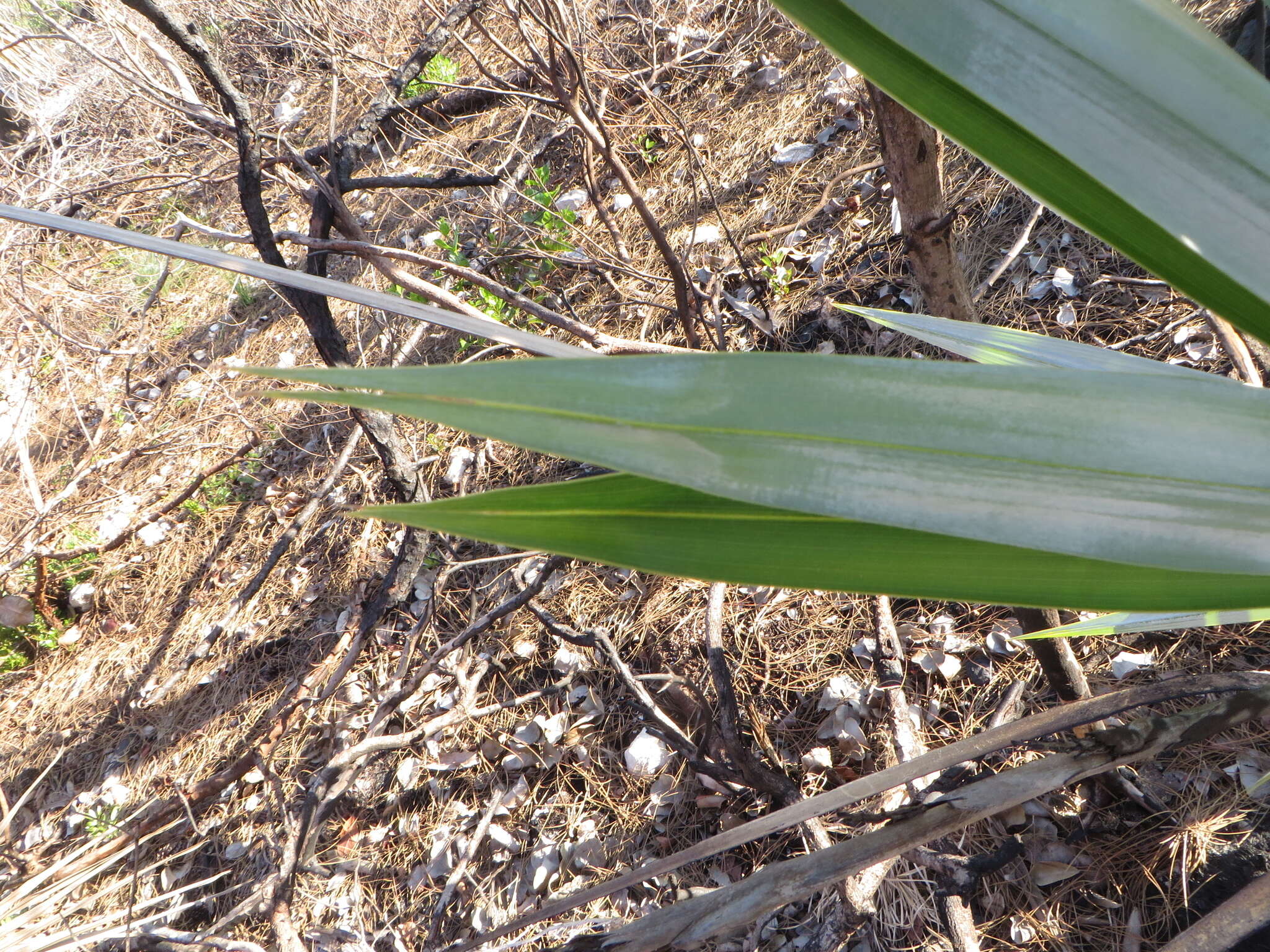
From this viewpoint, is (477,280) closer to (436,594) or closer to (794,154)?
(436,594)

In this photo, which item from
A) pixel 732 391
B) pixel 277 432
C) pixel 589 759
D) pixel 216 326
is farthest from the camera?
pixel 216 326

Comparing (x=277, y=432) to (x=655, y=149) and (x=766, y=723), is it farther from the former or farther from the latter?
(x=766, y=723)

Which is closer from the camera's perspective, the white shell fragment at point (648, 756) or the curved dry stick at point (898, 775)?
the curved dry stick at point (898, 775)

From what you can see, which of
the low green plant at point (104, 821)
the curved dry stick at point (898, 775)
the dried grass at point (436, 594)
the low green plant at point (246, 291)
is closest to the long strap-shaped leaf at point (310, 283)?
the curved dry stick at point (898, 775)

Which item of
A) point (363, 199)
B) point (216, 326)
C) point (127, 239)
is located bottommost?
point (127, 239)

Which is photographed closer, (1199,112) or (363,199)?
(1199,112)

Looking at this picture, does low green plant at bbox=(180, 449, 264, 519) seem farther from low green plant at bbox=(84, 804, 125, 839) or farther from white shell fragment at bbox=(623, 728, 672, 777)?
white shell fragment at bbox=(623, 728, 672, 777)

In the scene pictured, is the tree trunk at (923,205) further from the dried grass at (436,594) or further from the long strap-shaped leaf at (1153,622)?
the dried grass at (436,594)

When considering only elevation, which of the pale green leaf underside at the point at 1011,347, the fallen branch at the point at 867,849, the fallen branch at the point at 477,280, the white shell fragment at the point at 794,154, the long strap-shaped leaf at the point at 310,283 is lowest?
the fallen branch at the point at 867,849

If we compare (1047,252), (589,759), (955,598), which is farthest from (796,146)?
(955,598)
